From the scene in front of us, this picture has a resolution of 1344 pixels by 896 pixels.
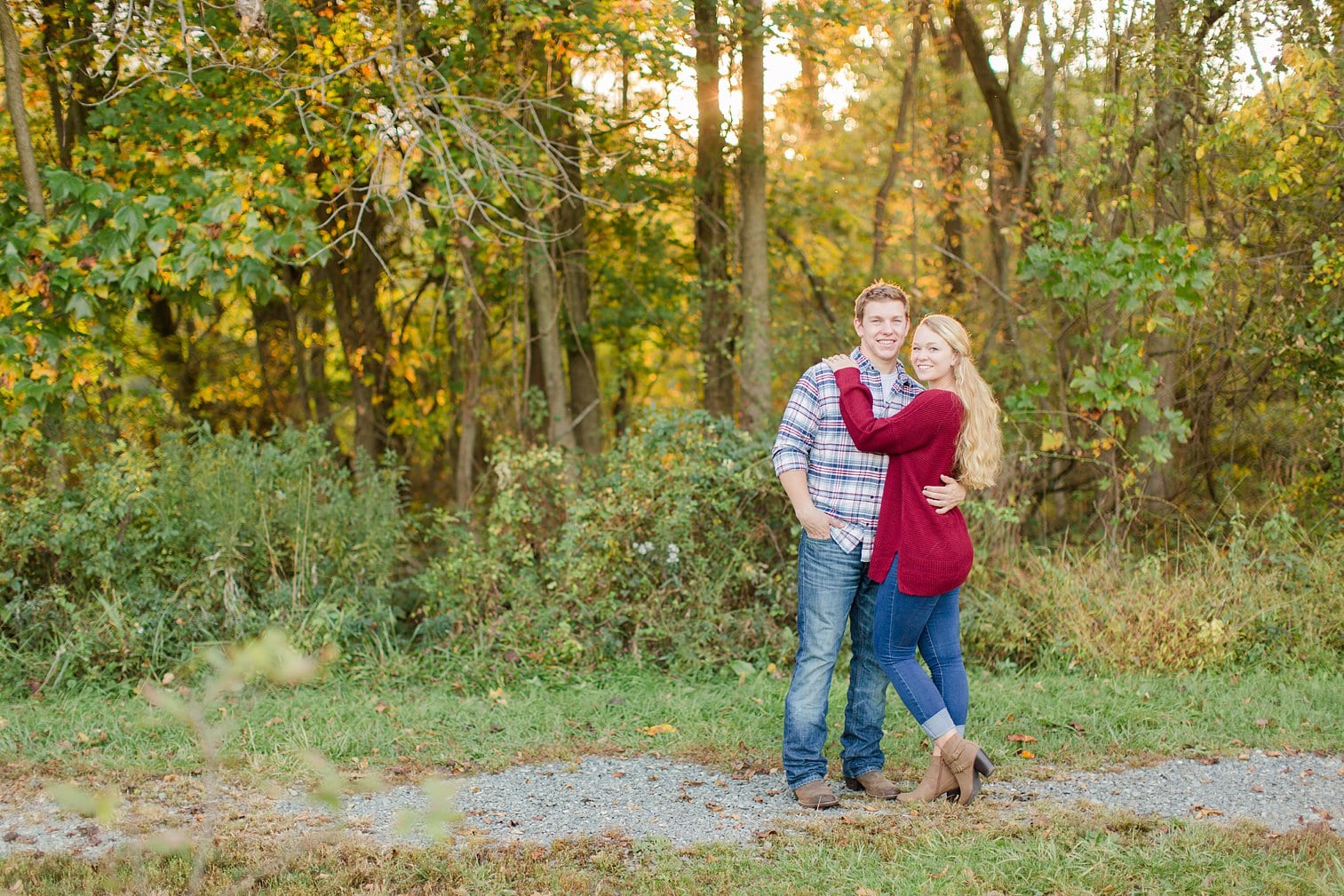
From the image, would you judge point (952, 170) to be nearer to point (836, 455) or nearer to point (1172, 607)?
point (1172, 607)

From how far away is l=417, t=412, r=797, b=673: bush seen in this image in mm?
6715

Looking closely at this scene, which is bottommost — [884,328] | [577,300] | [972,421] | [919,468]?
[919,468]

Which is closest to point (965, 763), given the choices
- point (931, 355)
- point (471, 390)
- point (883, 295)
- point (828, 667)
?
point (828, 667)

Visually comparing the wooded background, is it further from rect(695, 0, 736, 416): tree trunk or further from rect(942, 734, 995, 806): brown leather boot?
rect(942, 734, 995, 806): brown leather boot

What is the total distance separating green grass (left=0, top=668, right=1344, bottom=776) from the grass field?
0.01 metres

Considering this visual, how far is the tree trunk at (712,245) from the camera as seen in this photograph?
9133mm

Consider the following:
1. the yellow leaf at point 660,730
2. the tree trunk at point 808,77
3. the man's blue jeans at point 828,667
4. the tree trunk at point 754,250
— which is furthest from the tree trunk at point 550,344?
the man's blue jeans at point 828,667

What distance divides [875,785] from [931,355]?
5.43ft

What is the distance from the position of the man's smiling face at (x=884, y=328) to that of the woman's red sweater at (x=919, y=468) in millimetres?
172

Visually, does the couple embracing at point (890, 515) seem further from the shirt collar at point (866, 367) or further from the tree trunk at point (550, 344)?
the tree trunk at point (550, 344)

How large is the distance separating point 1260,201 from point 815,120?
21.4ft

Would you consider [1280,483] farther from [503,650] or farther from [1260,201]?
[503,650]

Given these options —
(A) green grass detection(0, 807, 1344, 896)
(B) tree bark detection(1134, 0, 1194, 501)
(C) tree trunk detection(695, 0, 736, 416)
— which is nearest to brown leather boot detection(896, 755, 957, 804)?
(A) green grass detection(0, 807, 1344, 896)

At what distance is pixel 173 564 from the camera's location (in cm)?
667
